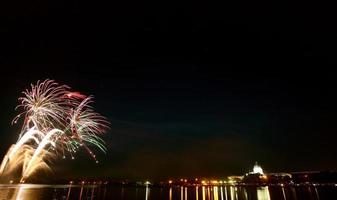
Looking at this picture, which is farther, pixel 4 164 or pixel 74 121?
pixel 4 164

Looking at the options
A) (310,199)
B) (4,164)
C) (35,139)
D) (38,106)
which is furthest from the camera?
(310,199)

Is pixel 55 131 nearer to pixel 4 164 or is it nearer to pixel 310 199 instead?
pixel 4 164

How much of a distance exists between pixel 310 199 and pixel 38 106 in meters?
68.2

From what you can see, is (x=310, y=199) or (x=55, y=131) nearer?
(x=55, y=131)

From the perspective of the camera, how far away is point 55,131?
30609mm

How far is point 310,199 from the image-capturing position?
222ft

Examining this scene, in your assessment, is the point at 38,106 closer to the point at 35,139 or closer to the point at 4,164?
the point at 35,139

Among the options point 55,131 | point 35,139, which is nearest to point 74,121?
point 55,131

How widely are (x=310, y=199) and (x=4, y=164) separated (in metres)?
68.5

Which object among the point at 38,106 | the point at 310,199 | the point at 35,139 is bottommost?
the point at 310,199

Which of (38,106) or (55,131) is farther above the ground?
(38,106)

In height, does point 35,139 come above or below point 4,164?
above

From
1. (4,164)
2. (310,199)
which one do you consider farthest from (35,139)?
(310,199)

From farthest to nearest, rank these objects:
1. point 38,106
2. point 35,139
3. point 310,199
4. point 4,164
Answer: point 310,199
point 4,164
point 35,139
point 38,106
